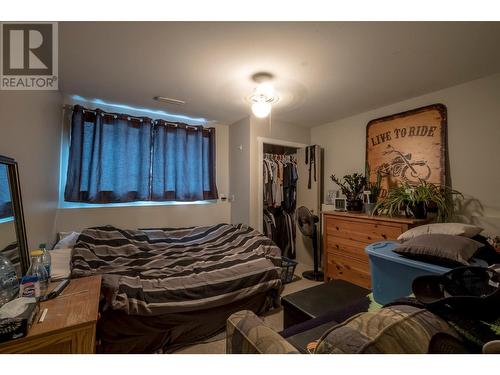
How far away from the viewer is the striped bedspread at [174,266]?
154 cm

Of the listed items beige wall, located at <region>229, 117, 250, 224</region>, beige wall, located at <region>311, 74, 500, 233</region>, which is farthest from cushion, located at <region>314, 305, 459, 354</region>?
beige wall, located at <region>229, 117, 250, 224</region>

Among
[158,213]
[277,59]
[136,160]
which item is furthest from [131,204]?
[277,59]

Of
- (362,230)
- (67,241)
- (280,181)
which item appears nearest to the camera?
(67,241)

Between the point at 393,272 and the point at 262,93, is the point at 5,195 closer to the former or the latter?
the point at 262,93

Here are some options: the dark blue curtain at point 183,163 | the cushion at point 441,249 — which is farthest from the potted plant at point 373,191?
the dark blue curtain at point 183,163

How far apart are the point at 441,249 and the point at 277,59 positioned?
5.43ft

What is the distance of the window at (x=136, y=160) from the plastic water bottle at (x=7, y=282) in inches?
60.2

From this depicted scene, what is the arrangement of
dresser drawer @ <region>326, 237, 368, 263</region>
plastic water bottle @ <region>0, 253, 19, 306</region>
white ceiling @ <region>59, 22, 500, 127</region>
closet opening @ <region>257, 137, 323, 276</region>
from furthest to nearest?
closet opening @ <region>257, 137, 323, 276</region> < dresser drawer @ <region>326, 237, 368, 263</region> < white ceiling @ <region>59, 22, 500, 127</region> < plastic water bottle @ <region>0, 253, 19, 306</region>

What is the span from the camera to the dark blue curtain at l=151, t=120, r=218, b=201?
2.84 meters

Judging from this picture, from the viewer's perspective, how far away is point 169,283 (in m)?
1.66

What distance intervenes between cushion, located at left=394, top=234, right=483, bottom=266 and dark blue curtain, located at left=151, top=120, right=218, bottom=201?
97.3 inches

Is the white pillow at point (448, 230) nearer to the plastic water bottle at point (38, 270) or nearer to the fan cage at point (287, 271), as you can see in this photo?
the fan cage at point (287, 271)

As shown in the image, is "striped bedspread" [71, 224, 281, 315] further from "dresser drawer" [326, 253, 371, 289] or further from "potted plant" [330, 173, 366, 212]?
"potted plant" [330, 173, 366, 212]

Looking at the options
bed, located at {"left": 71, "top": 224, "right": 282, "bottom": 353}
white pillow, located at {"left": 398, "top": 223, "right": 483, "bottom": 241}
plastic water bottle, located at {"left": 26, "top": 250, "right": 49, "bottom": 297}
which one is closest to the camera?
plastic water bottle, located at {"left": 26, "top": 250, "right": 49, "bottom": 297}
